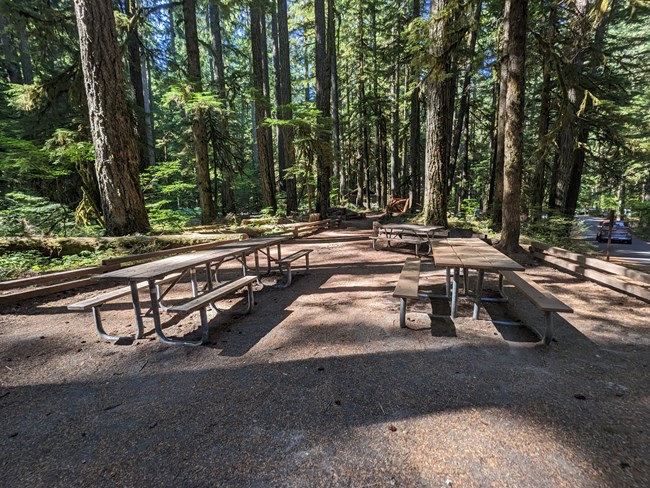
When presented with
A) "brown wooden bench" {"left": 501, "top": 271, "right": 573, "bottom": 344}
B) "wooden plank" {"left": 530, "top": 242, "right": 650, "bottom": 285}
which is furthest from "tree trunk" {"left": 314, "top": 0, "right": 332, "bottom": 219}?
"brown wooden bench" {"left": 501, "top": 271, "right": 573, "bottom": 344}

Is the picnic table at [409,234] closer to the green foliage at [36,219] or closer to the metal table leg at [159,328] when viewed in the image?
the metal table leg at [159,328]

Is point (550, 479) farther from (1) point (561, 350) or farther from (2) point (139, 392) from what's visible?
(2) point (139, 392)

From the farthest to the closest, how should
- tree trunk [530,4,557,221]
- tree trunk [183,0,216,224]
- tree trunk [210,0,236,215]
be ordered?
tree trunk [210,0,236,215]
tree trunk [183,0,216,224]
tree trunk [530,4,557,221]

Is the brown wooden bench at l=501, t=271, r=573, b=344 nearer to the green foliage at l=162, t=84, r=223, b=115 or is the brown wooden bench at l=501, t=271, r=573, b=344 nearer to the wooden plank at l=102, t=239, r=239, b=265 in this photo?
the wooden plank at l=102, t=239, r=239, b=265

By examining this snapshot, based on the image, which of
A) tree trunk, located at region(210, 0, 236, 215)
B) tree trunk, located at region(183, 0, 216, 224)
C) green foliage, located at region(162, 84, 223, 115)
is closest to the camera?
green foliage, located at region(162, 84, 223, 115)

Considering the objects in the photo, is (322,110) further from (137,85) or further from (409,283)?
(409,283)

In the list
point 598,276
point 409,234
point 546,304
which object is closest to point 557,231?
point 598,276

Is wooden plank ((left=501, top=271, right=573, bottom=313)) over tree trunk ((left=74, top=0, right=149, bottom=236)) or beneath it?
beneath

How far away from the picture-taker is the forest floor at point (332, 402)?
74.2 inches

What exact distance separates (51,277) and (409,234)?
798 centimetres

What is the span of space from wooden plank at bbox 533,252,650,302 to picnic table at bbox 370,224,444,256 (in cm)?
261

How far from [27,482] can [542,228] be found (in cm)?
1212

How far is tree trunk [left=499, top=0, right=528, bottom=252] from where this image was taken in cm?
727

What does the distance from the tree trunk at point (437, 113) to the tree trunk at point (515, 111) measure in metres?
1.50
